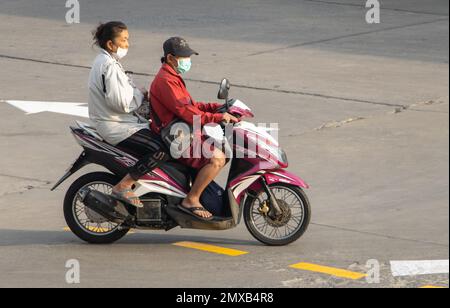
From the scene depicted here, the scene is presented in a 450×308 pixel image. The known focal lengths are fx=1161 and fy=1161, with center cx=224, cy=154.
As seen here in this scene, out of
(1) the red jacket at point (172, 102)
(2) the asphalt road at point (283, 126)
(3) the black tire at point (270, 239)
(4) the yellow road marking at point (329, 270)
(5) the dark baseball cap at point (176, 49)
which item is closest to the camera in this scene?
(4) the yellow road marking at point (329, 270)

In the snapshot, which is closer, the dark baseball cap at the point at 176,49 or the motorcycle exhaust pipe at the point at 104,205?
the dark baseball cap at the point at 176,49

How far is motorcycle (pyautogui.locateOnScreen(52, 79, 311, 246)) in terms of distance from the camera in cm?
968

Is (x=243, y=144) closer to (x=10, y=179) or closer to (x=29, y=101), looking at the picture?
(x=10, y=179)

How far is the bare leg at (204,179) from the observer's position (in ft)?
31.3

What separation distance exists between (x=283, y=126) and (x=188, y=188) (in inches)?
181

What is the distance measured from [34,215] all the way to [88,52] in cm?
825

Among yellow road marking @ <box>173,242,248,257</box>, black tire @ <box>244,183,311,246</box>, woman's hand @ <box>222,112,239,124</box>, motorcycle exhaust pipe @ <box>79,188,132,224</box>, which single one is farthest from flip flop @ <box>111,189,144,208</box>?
woman's hand @ <box>222,112,239,124</box>

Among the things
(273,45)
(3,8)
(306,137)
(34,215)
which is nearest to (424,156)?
(306,137)

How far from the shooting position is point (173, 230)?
10.5 m

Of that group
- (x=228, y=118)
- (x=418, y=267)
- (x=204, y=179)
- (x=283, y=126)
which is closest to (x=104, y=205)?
(x=204, y=179)

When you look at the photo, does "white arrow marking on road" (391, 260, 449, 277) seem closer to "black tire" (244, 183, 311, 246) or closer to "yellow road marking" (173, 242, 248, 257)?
"black tire" (244, 183, 311, 246)

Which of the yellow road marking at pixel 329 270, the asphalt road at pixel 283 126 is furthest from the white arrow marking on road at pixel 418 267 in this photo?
the yellow road marking at pixel 329 270

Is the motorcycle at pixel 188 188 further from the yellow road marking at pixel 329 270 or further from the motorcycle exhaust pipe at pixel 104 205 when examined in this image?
the yellow road marking at pixel 329 270

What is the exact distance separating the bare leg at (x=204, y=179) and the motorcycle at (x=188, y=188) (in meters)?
0.07
